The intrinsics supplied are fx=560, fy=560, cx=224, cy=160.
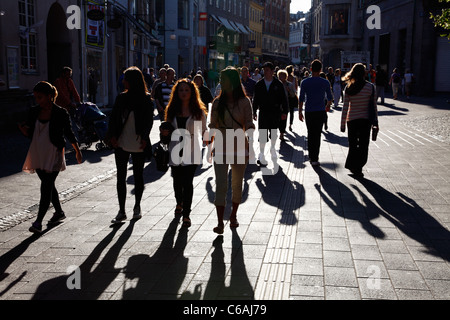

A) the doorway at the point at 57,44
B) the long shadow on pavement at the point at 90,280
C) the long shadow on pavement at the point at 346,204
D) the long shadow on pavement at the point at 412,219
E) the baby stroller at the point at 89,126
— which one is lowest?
the long shadow on pavement at the point at 90,280

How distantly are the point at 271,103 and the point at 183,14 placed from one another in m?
38.2

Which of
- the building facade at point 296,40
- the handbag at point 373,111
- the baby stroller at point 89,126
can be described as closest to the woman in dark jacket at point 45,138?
the handbag at point 373,111

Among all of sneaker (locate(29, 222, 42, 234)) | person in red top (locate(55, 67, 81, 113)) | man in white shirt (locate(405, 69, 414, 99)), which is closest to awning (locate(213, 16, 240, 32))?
man in white shirt (locate(405, 69, 414, 99))

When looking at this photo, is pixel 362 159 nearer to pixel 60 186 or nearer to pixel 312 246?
pixel 312 246

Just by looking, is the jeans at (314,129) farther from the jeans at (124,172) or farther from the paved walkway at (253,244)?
the jeans at (124,172)

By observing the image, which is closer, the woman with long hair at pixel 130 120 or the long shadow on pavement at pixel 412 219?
the long shadow on pavement at pixel 412 219

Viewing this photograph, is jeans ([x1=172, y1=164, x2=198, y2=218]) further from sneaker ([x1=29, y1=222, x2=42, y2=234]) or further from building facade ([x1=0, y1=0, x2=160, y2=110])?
building facade ([x1=0, y1=0, x2=160, y2=110])

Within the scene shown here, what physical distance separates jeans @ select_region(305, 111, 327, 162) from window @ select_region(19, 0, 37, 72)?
10899 millimetres

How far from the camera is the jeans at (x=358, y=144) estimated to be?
9.21m

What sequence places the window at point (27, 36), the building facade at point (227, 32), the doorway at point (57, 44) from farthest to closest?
the building facade at point (227, 32) → the doorway at point (57, 44) → the window at point (27, 36)

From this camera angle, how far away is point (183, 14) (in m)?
47.2

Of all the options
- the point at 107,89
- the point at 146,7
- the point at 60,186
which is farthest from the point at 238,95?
the point at 146,7

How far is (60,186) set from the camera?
845cm

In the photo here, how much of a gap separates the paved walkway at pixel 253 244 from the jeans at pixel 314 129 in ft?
3.73
